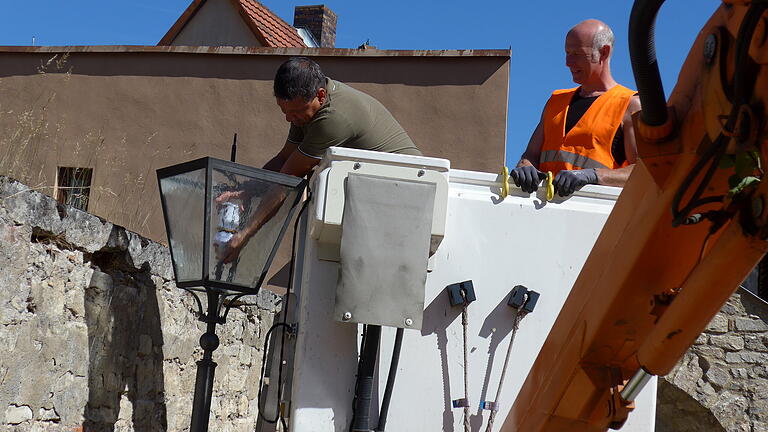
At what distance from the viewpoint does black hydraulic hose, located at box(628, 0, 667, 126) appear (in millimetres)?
1989

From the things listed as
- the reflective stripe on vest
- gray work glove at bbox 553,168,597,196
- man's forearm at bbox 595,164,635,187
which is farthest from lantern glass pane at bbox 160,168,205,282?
the reflective stripe on vest

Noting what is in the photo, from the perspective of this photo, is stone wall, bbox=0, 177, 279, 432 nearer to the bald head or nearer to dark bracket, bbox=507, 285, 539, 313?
dark bracket, bbox=507, 285, 539, 313

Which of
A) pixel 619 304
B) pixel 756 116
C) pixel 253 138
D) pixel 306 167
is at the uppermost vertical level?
pixel 253 138

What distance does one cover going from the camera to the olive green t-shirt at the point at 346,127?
390cm

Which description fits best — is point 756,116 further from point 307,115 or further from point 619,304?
point 307,115

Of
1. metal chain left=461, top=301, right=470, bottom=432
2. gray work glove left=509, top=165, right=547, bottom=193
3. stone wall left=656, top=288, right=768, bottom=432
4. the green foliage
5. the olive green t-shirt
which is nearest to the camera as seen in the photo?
the green foliage

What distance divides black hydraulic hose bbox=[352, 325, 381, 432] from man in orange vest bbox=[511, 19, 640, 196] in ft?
3.91

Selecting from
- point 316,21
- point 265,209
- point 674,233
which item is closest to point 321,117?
point 265,209

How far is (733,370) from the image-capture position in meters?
9.05

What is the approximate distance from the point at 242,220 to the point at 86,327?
835mm

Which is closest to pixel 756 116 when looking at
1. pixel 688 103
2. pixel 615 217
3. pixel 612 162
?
pixel 688 103

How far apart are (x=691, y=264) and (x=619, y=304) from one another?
203 millimetres

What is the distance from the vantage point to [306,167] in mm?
4004

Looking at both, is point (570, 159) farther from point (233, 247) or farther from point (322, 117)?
point (233, 247)
